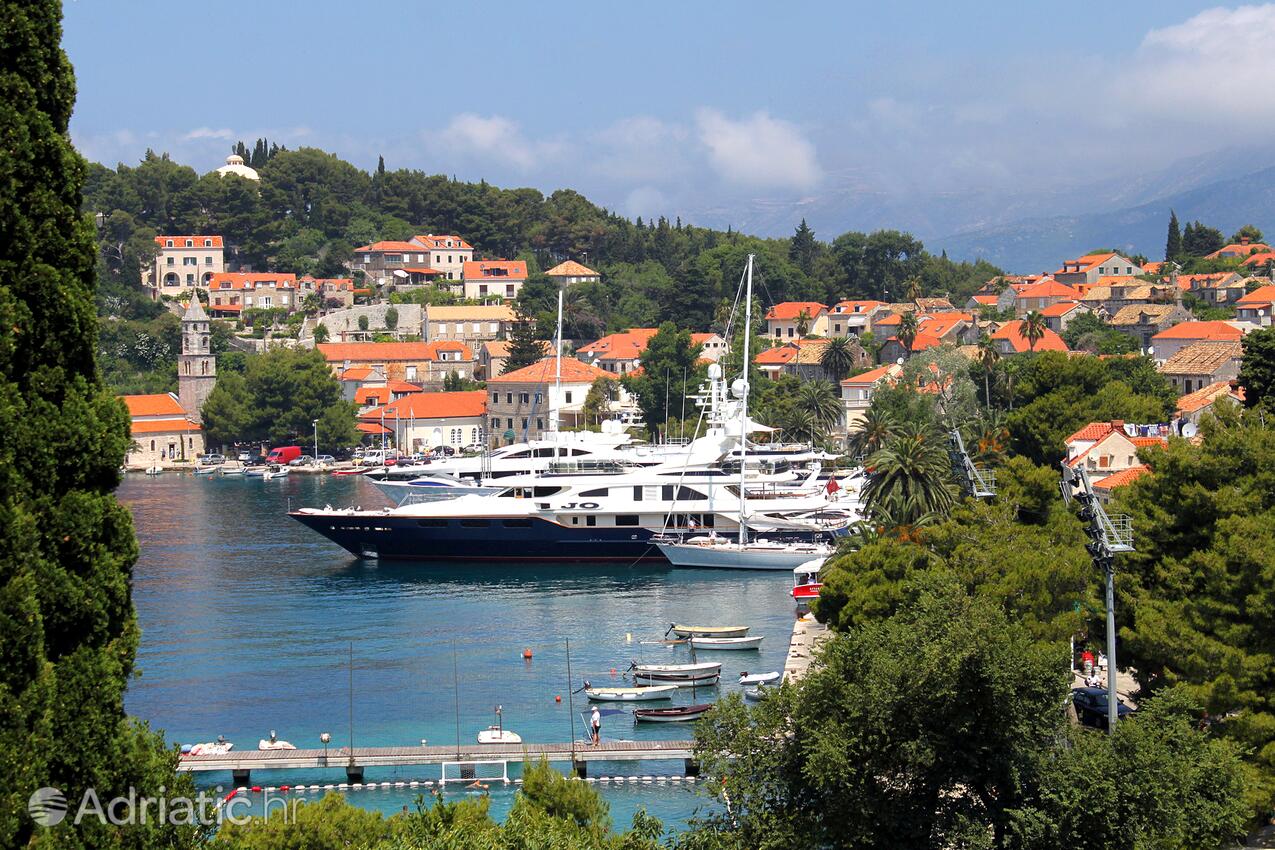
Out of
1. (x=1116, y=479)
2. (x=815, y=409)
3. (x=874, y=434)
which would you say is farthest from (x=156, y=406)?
(x=1116, y=479)

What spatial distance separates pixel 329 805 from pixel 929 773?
20.5ft

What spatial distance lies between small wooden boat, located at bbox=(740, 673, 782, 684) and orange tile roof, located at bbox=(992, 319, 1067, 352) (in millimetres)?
50438

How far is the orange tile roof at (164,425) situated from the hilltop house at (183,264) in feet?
94.8

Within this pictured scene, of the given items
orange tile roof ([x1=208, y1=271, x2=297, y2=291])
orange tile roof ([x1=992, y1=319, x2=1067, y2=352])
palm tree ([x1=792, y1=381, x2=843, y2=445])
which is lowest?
palm tree ([x1=792, y1=381, x2=843, y2=445])

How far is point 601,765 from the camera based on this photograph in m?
25.3

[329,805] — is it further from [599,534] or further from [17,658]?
[599,534]

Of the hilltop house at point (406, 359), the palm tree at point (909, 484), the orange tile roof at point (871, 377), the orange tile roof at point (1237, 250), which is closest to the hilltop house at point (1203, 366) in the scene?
the orange tile roof at point (871, 377)

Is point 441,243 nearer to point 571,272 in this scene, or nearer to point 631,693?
point 571,272

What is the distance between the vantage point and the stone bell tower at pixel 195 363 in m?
93.1

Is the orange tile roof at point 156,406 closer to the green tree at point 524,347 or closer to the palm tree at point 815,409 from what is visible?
the green tree at point 524,347

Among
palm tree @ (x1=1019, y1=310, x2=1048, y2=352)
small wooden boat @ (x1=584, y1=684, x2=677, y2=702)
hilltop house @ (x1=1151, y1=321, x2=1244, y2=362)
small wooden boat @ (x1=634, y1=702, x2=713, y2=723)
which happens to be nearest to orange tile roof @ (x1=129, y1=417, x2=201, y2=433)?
palm tree @ (x1=1019, y1=310, x2=1048, y2=352)

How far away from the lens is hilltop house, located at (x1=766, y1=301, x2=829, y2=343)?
326 ft

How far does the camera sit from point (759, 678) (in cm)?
3142

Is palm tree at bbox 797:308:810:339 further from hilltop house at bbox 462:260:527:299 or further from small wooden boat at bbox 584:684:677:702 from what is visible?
small wooden boat at bbox 584:684:677:702
